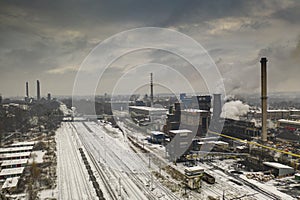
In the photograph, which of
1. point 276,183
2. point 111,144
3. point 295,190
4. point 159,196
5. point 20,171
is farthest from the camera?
point 111,144

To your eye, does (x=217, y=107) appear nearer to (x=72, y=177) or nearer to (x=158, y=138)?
(x=158, y=138)

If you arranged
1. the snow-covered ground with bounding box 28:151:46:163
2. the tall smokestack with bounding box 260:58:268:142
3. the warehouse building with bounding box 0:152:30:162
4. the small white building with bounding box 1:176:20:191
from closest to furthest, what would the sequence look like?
the small white building with bounding box 1:176:20:191 < the warehouse building with bounding box 0:152:30:162 < the snow-covered ground with bounding box 28:151:46:163 < the tall smokestack with bounding box 260:58:268:142

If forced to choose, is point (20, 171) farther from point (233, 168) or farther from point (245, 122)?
point (245, 122)

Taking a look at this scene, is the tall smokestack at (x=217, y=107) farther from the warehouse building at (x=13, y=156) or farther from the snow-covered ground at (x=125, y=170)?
the warehouse building at (x=13, y=156)

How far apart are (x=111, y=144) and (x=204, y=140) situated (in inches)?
225

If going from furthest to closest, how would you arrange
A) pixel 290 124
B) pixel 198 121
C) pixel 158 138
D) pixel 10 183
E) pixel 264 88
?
pixel 290 124 < pixel 198 121 < pixel 158 138 < pixel 264 88 < pixel 10 183

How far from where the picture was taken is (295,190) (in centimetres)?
750

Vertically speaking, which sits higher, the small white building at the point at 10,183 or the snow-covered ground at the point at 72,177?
the small white building at the point at 10,183

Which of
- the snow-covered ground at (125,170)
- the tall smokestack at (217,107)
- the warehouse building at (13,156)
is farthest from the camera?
the tall smokestack at (217,107)

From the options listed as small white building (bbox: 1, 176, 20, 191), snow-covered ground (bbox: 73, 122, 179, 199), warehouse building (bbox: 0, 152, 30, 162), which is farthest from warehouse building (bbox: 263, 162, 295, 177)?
warehouse building (bbox: 0, 152, 30, 162)

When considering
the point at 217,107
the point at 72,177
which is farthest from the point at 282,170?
→ the point at 217,107

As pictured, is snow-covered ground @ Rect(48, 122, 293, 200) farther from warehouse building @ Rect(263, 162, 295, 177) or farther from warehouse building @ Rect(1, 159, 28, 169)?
warehouse building @ Rect(1, 159, 28, 169)

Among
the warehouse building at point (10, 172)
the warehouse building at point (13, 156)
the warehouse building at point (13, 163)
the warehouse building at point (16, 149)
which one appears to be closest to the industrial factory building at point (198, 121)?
the warehouse building at point (16, 149)

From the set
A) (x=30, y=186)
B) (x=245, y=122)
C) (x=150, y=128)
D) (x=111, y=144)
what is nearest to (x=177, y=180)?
(x=30, y=186)
